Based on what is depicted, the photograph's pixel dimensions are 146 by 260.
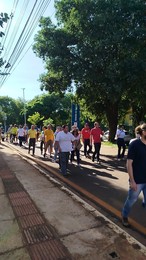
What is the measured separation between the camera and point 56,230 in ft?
15.9

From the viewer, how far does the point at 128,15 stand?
16688 millimetres

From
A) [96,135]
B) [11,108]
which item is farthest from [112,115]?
[11,108]

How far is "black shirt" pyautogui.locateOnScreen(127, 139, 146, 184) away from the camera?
15.6ft

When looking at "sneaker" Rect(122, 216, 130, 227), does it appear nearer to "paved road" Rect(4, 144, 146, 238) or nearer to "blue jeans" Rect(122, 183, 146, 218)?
"blue jeans" Rect(122, 183, 146, 218)

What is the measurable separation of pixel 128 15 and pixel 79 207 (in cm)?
1362

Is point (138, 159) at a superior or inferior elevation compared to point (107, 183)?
superior

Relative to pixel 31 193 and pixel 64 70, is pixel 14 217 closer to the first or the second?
pixel 31 193

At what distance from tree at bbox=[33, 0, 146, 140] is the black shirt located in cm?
1097

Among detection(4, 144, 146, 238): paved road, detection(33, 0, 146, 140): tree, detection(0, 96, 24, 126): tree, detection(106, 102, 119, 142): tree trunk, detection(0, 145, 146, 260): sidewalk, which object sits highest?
detection(0, 96, 24, 126): tree

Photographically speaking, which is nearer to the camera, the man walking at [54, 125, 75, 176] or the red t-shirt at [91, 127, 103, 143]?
the man walking at [54, 125, 75, 176]

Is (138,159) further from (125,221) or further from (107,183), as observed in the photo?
(107,183)

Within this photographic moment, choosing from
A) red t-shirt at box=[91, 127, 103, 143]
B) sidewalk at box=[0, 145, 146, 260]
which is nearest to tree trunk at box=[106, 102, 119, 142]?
red t-shirt at box=[91, 127, 103, 143]

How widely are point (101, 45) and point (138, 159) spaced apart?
40.0ft

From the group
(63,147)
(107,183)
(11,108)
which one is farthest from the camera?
(11,108)
